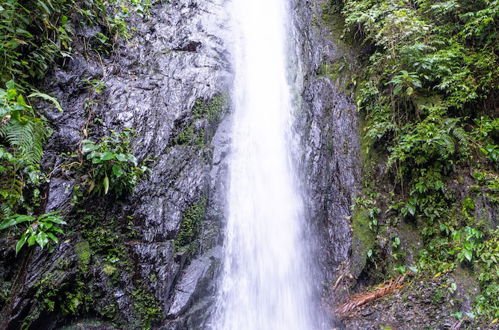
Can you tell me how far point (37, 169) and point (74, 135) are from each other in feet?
2.44

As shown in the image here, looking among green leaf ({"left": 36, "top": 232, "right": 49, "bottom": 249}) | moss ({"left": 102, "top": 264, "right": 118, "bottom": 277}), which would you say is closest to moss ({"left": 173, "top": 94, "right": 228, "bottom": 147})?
moss ({"left": 102, "top": 264, "right": 118, "bottom": 277})

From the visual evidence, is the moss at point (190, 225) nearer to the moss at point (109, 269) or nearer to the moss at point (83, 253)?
the moss at point (109, 269)

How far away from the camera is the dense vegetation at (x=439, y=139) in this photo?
13.2ft

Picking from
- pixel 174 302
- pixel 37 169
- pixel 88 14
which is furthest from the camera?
pixel 88 14

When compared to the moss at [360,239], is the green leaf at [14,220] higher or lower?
A: higher

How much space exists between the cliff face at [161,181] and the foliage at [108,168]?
0.16 meters

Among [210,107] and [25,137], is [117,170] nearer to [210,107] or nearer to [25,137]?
[25,137]

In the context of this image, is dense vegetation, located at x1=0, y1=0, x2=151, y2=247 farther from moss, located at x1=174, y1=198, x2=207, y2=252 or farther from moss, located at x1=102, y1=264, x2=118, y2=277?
moss, located at x1=174, y1=198, x2=207, y2=252

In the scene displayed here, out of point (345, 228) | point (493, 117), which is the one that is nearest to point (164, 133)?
point (345, 228)

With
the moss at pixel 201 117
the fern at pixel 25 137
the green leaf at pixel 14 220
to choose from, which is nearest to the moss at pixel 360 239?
the moss at pixel 201 117

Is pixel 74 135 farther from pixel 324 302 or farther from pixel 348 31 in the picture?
pixel 348 31

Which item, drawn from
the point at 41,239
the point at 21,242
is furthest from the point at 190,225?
the point at 21,242

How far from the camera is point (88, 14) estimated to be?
426cm

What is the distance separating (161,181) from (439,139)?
428cm
